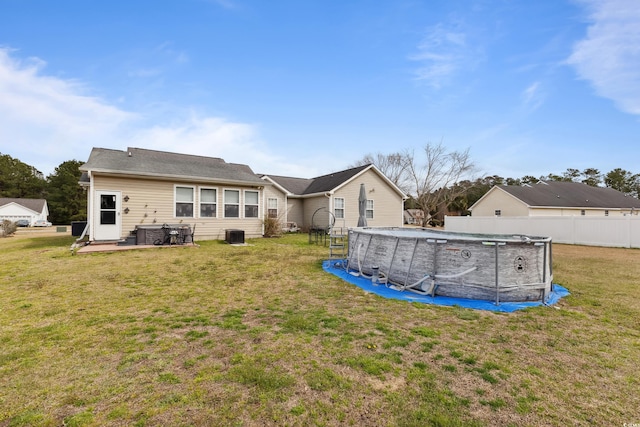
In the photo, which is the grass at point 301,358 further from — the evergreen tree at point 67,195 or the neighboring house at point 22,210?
the neighboring house at point 22,210

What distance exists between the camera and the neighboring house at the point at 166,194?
1107 centimetres

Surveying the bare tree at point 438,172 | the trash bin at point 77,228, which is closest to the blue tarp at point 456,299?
the trash bin at point 77,228

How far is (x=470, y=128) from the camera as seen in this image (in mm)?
20031

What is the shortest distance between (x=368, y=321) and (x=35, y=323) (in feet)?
14.7

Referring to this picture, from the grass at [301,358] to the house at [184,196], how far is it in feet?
20.4

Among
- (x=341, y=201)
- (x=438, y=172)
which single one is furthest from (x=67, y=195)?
(x=438, y=172)

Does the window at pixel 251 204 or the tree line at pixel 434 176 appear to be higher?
the tree line at pixel 434 176

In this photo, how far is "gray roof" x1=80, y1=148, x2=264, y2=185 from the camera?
37.0ft

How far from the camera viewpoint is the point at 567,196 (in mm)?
26453

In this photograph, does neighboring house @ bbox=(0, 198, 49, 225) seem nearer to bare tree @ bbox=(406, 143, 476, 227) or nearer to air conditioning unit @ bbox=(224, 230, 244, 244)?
air conditioning unit @ bbox=(224, 230, 244, 244)

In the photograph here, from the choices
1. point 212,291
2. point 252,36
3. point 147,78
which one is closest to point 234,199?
point 147,78

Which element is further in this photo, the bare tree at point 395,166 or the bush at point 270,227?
the bare tree at point 395,166

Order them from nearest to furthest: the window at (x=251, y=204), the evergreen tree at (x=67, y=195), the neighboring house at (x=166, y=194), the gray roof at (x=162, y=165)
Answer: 1. the neighboring house at (x=166, y=194)
2. the gray roof at (x=162, y=165)
3. the window at (x=251, y=204)
4. the evergreen tree at (x=67, y=195)

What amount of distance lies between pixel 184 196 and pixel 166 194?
2.38ft
